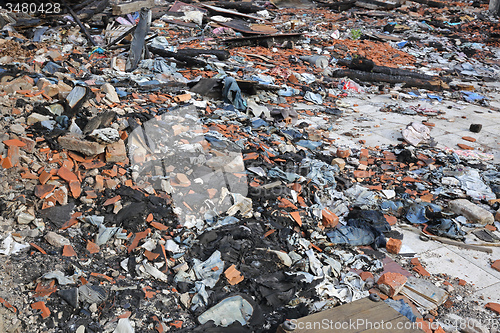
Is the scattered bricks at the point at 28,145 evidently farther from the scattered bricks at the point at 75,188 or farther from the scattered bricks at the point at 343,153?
the scattered bricks at the point at 343,153

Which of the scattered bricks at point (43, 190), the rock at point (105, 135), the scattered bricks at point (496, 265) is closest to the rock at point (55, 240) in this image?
the scattered bricks at point (43, 190)

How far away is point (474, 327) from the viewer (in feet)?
11.0

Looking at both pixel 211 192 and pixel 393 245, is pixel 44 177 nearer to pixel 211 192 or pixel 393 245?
pixel 211 192

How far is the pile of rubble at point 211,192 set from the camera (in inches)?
129

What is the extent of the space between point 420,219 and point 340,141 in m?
2.29

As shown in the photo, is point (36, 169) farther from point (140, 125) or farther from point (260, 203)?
point (260, 203)

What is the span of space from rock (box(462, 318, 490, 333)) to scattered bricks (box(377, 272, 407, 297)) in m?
0.62

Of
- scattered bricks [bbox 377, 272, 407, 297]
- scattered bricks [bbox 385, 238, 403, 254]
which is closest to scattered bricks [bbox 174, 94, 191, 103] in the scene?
scattered bricks [bbox 385, 238, 403, 254]

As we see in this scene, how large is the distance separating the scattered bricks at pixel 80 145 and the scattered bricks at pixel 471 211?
4.65 meters

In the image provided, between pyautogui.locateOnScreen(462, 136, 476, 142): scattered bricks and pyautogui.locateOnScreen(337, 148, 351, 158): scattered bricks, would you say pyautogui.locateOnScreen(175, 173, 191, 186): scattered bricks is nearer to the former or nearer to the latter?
pyautogui.locateOnScreen(337, 148, 351, 158): scattered bricks

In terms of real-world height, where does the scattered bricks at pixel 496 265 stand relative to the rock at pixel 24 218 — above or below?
below

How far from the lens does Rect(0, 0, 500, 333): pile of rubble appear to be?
129 inches

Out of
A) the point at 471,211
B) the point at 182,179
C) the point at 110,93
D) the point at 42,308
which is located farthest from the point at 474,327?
the point at 110,93

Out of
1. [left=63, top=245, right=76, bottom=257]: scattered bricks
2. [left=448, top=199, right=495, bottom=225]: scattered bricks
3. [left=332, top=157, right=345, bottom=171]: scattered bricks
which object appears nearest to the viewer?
[left=63, top=245, right=76, bottom=257]: scattered bricks
